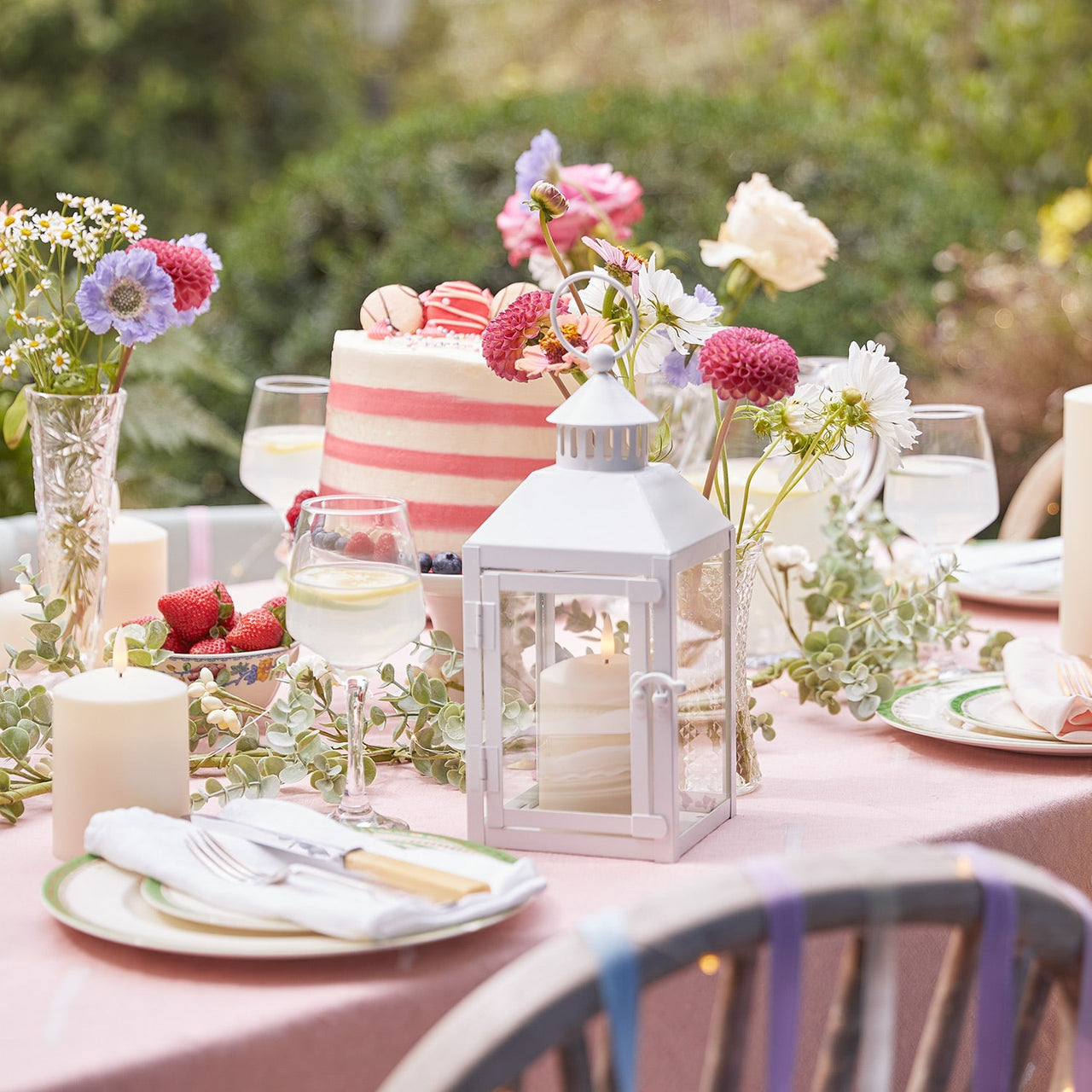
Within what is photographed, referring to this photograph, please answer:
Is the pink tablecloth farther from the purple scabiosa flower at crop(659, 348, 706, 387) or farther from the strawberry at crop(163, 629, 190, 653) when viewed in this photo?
the purple scabiosa flower at crop(659, 348, 706, 387)

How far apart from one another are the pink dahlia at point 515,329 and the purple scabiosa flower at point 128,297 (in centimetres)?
33

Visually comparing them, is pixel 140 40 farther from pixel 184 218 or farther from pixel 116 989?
pixel 116 989

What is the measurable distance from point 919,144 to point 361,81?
4.66m

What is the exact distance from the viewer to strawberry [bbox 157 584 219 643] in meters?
1.41

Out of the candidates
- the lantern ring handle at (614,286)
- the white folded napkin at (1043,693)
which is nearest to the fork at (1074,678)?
the white folded napkin at (1043,693)

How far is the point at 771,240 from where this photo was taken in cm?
181

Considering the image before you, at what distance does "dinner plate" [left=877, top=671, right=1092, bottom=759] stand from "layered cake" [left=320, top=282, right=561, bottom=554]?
0.43m

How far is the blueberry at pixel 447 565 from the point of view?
1.49 metres

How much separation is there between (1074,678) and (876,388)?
1.27 feet

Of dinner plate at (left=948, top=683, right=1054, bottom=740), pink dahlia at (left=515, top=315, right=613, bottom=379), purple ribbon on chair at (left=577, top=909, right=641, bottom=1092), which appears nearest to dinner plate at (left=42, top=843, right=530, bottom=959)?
purple ribbon on chair at (left=577, top=909, right=641, bottom=1092)

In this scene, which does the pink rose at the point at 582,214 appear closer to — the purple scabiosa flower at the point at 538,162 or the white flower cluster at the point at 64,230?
the purple scabiosa flower at the point at 538,162

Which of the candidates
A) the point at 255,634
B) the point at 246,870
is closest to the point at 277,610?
the point at 255,634

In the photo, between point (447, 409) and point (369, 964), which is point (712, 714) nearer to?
point (369, 964)

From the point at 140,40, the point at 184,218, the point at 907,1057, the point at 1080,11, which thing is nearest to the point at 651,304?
the point at 907,1057
